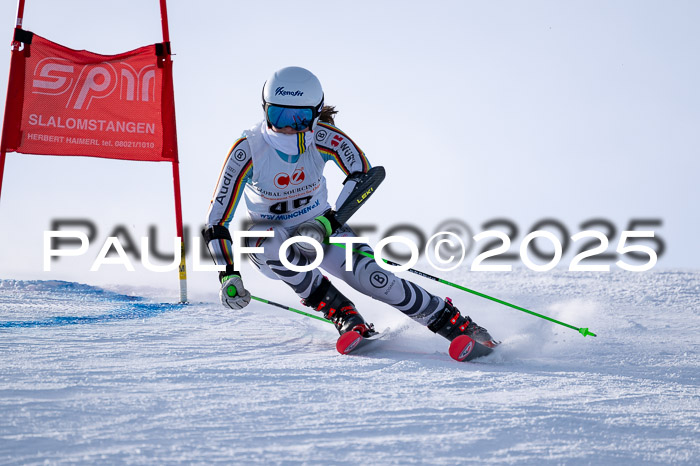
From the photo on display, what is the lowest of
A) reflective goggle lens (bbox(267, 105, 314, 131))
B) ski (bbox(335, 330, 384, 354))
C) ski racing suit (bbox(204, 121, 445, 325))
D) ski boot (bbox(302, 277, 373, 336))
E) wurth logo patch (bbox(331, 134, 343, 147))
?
ski (bbox(335, 330, 384, 354))

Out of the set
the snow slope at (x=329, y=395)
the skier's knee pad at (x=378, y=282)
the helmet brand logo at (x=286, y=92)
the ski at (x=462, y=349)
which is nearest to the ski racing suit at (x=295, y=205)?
the skier's knee pad at (x=378, y=282)

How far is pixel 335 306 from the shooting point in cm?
400

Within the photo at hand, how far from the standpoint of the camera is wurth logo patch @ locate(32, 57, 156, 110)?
646cm

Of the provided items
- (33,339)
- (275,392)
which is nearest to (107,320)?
(33,339)

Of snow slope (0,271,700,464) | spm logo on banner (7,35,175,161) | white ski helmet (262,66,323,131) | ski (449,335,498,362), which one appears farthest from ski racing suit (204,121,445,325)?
spm logo on banner (7,35,175,161)

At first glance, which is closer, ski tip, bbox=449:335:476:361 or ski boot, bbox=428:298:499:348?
ski tip, bbox=449:335:476:361

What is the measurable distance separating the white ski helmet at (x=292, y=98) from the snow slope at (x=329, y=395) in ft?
4.15

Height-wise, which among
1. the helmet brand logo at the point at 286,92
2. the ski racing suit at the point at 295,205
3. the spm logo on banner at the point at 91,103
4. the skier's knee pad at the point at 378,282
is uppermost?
the spm logo on banner at the point at 91,103

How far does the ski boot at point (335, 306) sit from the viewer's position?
154 inches

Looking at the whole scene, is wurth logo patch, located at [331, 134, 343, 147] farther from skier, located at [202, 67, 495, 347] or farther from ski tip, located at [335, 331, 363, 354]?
ski tip, located at [335, 331, 363, 354]

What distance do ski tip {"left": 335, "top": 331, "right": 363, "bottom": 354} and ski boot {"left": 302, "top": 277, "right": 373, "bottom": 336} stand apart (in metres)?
0.37

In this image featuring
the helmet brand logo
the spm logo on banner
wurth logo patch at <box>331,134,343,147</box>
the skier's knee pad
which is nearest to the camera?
the helmet brand logo

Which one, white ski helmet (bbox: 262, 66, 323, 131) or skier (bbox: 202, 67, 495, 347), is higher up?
white ski helmet (bbox: 262, 66, 323, 131)

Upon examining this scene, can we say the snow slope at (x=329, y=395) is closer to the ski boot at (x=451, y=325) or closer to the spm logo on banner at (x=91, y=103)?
the ski boot at (x=451, y=325)
